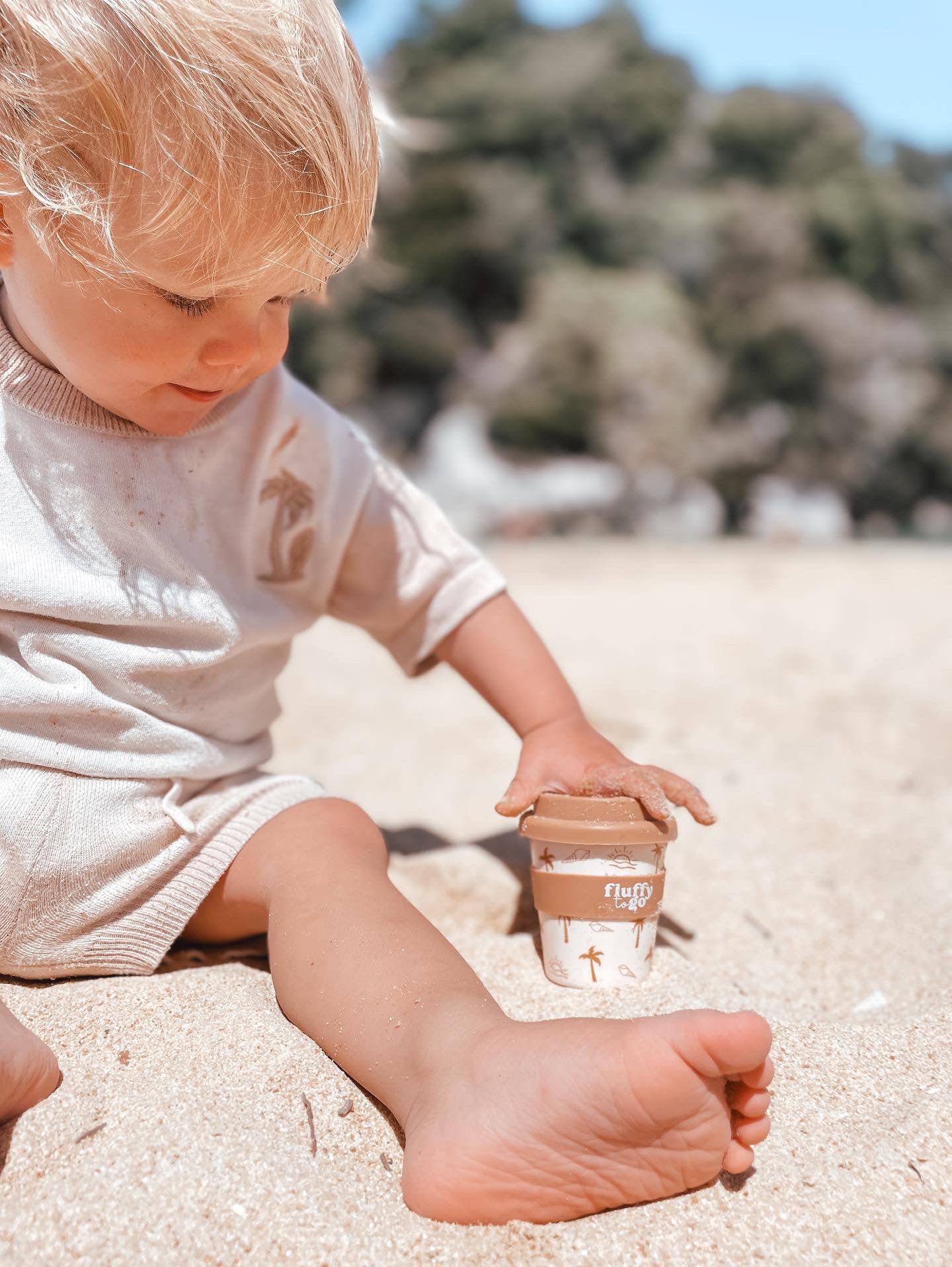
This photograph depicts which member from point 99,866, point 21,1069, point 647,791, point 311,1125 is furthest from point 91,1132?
point 647,791

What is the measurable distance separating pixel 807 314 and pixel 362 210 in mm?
9857

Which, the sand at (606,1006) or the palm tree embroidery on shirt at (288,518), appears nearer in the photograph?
the sand at (606,1006)

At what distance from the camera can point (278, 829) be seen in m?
1.23

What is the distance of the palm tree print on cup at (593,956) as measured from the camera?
1146 millimetres

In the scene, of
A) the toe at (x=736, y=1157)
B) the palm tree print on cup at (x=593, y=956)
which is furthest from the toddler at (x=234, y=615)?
the palm tree print on cup at (x=593, y=956)

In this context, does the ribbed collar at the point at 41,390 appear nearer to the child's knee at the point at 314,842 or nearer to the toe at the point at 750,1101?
the child's knee at the point at 314,842

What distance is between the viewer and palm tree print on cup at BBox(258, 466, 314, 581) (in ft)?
4.42

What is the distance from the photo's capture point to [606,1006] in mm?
1120

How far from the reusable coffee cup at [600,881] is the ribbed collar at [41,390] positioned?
0.64 meters

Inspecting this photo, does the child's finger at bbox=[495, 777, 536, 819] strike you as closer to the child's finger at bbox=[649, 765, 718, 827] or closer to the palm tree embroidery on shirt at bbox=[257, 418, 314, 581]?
the child's finger at bbox=[649, 765, 718, 827]

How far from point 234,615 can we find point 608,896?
0.53 m

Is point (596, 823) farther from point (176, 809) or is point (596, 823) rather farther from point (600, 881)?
point (176, 809)

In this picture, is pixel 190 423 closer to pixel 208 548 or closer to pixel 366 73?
pixel 208 548

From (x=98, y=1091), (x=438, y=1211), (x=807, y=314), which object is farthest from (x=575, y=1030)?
(x=807, y=314)
